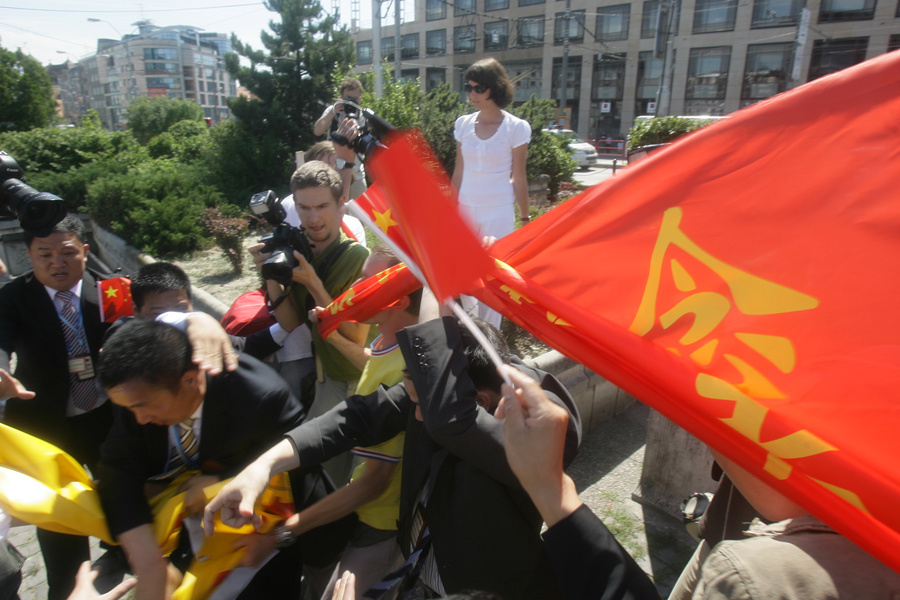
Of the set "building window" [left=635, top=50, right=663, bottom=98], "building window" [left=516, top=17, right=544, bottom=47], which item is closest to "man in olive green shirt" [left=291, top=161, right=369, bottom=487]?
"building window" [left=635, top=50, right=663, bottom=98]

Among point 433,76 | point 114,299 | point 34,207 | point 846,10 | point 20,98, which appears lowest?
point 114,299

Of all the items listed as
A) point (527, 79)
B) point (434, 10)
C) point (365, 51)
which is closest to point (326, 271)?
point (527, 79)

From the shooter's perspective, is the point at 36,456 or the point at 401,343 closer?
the point at 401,343

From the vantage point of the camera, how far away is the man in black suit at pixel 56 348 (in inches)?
99.7

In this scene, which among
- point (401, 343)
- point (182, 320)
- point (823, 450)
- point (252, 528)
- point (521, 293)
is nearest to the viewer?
point (823, 450)

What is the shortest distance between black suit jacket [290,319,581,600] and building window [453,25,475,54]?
49.3 meters

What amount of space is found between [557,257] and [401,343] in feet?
1.60

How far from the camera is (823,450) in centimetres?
95

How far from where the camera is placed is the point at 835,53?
99.3 ft

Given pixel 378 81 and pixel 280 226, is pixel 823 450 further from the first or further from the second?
pixel 378 81

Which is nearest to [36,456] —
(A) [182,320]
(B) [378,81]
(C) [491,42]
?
(A) [182,320]

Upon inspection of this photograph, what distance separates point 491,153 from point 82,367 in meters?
2.79

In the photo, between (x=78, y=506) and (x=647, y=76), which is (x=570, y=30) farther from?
(x=78, y=506)

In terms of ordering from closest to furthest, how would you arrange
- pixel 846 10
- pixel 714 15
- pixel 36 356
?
1. pixel 36 356
2. pixel 846 10
3. pixel 714 15
